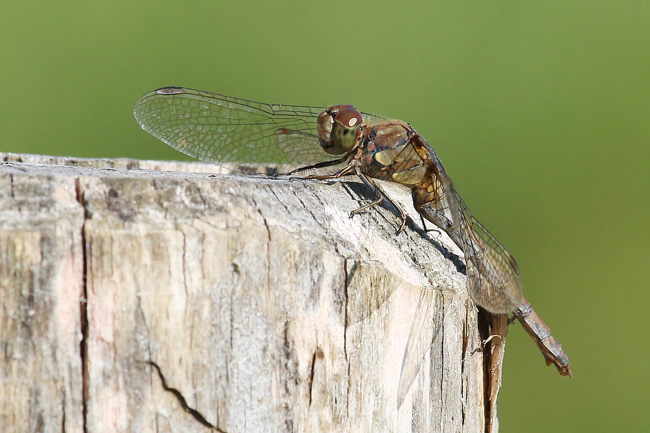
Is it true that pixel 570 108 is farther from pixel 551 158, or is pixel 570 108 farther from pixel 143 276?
pixel 143 276

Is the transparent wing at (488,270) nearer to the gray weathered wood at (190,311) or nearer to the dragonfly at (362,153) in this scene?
the dragonfly at (362,153)

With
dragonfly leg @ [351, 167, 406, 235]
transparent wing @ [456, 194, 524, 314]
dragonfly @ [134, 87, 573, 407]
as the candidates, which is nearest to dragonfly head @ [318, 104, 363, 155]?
dragonfly @ [134, 87, 573, 407]

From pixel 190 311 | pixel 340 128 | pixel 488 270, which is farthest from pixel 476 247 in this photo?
pixel 190 311

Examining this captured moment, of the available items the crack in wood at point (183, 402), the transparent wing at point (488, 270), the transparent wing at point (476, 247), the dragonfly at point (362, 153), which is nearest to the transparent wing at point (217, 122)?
the dragonfly at point (362, 153)

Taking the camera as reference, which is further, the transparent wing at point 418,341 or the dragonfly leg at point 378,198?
the dragonfly leg at point 378,198

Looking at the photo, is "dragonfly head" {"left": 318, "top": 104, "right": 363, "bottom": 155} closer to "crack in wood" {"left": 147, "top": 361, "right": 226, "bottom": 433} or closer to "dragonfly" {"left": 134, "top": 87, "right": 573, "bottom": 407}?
"dragonfly" {"left": 134, "top": 87, "right": 573, "bottom": 407}

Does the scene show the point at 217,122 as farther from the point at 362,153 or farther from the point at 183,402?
the point at 183,402
